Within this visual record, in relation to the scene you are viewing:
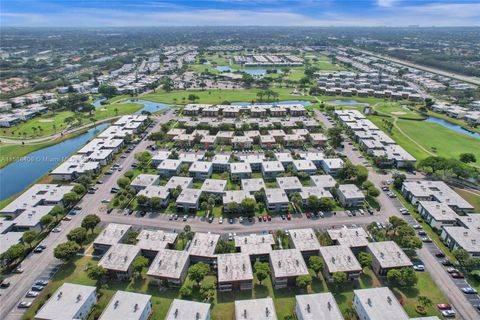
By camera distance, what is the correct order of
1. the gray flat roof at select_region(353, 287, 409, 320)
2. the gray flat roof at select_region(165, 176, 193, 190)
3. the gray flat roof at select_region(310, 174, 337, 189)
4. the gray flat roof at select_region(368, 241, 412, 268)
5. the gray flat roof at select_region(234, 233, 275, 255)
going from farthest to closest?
the gray flat roof at select_region(310, 174, 337, 189) < the gray flat roof at select_region(165, 176, 193, 190) < the gray flat roof at select_region(234, 233, 275, 255) < the gray flat roof at select_region(368, 241, 412, 268) < the gray flat roof at select_region(353, 287, 409, 320)

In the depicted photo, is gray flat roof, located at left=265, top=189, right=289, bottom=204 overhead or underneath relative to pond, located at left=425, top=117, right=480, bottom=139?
underneath

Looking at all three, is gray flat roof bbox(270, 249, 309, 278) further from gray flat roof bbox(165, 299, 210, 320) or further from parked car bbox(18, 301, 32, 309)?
parked car bbox(18, 301, 32, 309)

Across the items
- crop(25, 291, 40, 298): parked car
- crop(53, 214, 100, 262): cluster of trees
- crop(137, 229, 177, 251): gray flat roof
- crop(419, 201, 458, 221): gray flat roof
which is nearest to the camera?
crop(25, 291, 40, 298): parked car

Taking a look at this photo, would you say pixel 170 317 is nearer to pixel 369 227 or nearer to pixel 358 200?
pixel 369 227

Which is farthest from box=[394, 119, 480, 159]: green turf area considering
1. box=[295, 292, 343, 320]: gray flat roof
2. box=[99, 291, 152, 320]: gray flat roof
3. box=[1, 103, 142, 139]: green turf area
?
box=[1, 103, 142, 139]: green turf area

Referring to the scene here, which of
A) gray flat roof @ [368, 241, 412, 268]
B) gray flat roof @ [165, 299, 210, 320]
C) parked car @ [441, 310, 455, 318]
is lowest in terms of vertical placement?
parked car @ [441, 310, 455, 318]

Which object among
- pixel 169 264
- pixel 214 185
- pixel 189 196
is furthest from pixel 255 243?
pixel 214 185

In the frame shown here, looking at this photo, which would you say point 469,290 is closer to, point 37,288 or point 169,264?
point 169,264

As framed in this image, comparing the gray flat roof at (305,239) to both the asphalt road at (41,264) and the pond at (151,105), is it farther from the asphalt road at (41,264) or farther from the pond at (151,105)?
the pond at (151,105)
